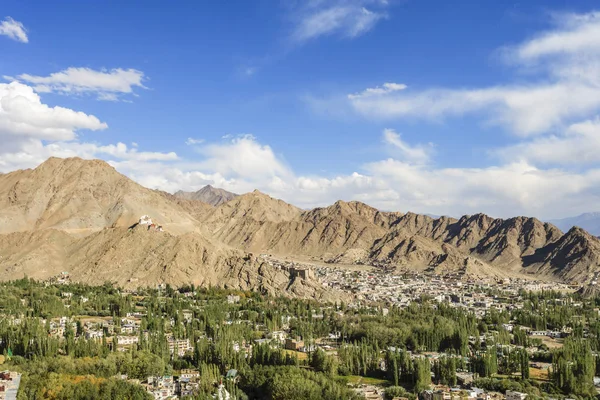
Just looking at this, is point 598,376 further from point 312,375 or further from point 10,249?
point 10,249

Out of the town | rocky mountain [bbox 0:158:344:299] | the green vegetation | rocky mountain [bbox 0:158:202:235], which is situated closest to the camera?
the green vegetation

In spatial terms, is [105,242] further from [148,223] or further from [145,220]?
[145,220]

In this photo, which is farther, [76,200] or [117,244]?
[76,200]

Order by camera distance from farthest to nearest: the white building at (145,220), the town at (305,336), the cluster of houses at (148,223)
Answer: the white building at (145,220)
the cluster of houses at (148,223)
the town at (305,336)

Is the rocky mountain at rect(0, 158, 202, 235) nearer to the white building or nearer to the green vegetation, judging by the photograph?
the white building

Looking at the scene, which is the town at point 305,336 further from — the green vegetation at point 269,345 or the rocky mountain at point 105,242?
the rocky mountain at point 105,242

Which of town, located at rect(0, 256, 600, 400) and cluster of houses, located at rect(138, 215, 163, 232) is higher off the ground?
cluster of houses, located at rect(138, 215, 163, 232)

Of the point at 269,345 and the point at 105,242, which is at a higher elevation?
the point at 105,242

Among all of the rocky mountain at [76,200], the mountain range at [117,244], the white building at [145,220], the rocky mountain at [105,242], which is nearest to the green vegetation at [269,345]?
the rocky mountain at [105,242]

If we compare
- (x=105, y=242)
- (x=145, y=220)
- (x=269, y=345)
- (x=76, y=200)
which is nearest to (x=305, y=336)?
(x=269, y=345)

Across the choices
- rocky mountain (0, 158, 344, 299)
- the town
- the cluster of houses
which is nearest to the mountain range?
rocky mountain (0, 158, 344, 299)

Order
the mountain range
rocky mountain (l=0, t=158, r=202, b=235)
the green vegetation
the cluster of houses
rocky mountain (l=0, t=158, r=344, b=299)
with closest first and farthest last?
the green vegetation, rocky mountain (l=0, t=158, r=344, b=299), the mountain range, the cluster of houses, rocky mountain (l=0, t=158, r=202, b=235)

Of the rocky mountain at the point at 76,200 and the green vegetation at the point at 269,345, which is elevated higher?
the rocky mountain at the point at 76,200
